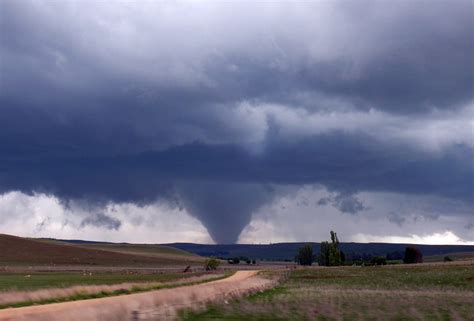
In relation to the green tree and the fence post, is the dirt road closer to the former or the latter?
the fence post

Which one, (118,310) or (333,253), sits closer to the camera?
(118,310)

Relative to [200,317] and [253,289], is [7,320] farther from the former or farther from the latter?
[253,289]

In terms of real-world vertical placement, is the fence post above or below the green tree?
below

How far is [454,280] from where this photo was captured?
82.8 meters

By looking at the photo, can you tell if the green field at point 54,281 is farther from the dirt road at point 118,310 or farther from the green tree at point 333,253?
the green tree at point 333,253

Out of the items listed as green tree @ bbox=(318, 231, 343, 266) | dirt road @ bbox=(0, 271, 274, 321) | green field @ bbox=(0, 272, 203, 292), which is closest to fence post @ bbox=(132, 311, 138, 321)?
dirt road @ bbox=(0, 271, 274, 321)

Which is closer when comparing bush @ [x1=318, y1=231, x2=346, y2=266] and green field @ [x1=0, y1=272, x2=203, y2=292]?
green field @ [x1=0, y1=272, x2=203, y2=292]

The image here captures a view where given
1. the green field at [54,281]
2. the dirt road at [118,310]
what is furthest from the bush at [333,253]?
Answer: the dirt road at [118,310]

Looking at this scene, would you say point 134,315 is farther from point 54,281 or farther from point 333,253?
point 333,253

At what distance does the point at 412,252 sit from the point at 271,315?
502 ft

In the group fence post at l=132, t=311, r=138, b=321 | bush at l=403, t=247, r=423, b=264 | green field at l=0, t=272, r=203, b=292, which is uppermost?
bush at l=403, t=247, r=423, b=264

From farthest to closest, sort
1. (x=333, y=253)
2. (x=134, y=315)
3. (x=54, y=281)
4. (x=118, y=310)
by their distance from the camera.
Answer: (x=333, y=253) < (x=54, y=281) < (x=118, y=310) < (x=134, y=315)

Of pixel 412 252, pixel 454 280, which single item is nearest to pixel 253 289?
pixel 454 280

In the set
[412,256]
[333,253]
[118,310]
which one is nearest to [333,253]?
[333,253]
